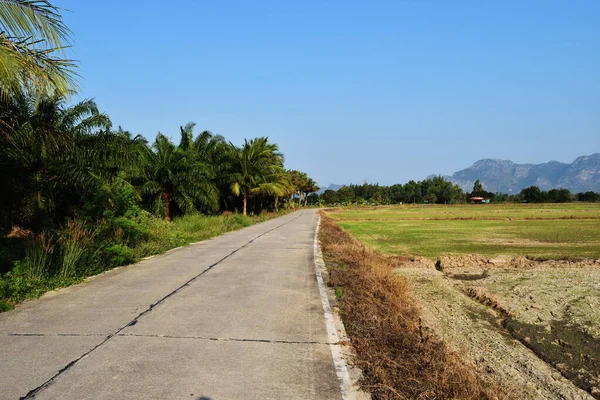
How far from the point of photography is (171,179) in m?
25.8

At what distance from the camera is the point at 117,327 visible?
5691mm

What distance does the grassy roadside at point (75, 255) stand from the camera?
24.6 ft

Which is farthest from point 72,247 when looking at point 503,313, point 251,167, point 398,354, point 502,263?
point 251,167

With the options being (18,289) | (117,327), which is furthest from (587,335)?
(18,289)

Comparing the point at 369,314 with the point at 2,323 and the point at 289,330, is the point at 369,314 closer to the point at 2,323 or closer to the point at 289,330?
the point at 289,330

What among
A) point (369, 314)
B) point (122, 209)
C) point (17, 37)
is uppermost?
point (17, 37)

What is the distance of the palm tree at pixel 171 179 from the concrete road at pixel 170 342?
17095mm

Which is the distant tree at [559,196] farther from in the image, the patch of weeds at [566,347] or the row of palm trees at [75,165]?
the patch of weeds at [566,347]

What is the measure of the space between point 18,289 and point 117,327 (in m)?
2.75

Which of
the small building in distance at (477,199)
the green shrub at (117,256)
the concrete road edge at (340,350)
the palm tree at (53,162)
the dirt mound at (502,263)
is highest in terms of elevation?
the palm tree at (53,162)

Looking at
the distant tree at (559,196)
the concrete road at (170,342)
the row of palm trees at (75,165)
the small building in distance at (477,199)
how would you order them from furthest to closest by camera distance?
the small building in distance at (477,199)
the distant tree at (559,196)
the row of palm trees at (75,165)
the concrete road at (170,342)

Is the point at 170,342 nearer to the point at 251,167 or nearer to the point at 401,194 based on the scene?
the point at 251,167

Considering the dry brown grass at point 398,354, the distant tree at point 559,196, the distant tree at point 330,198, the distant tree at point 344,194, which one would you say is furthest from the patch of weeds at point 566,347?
the distant tree at point 559,196

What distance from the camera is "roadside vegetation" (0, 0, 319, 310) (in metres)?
6.48
